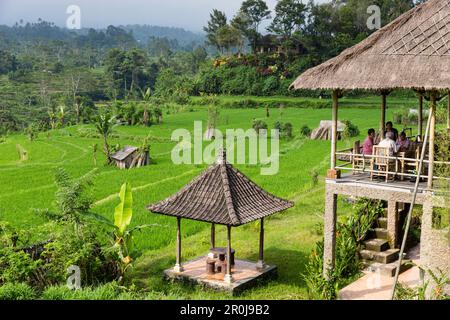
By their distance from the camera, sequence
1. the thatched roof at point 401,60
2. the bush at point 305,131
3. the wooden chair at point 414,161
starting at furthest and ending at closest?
the bush at point 305,131, the wooden chair at point 414,161, the thatched roof at point 401,60

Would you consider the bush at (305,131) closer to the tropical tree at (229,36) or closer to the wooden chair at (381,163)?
the wooden chair at (381,163)

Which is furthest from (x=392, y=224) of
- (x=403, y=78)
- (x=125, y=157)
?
(x=125, y=157)

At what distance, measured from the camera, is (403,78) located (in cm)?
837

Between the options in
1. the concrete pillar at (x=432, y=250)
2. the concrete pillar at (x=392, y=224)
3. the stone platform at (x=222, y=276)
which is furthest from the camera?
the concrete pillar at (x=392, y=224)

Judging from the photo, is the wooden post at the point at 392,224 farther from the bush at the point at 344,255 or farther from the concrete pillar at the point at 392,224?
the bush at the point at 344,255

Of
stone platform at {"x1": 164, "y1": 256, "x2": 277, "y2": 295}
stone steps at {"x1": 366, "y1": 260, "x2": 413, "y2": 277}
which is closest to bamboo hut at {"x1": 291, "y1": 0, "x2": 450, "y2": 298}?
stone steps at {"x1": 366, "y1": 260, "x2": 413, "y2": 277}

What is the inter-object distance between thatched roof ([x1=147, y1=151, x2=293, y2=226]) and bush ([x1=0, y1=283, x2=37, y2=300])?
2.50 m

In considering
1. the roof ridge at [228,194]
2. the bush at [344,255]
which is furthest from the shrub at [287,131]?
the roof ridge at [228,194]

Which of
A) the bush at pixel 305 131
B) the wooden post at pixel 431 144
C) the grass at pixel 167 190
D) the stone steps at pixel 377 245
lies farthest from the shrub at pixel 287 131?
the wooden post at pixel 431 144

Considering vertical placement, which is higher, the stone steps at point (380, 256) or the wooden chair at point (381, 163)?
the wooden chair at point (381, 163)

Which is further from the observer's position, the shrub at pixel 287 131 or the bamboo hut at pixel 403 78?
the shrub at pixel 287 131

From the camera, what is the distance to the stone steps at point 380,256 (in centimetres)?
1033

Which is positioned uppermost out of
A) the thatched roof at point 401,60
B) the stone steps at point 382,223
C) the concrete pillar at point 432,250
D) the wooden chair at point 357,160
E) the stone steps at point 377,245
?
the thatched roof at point 401,60

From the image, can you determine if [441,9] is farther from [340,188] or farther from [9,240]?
[9,240]
